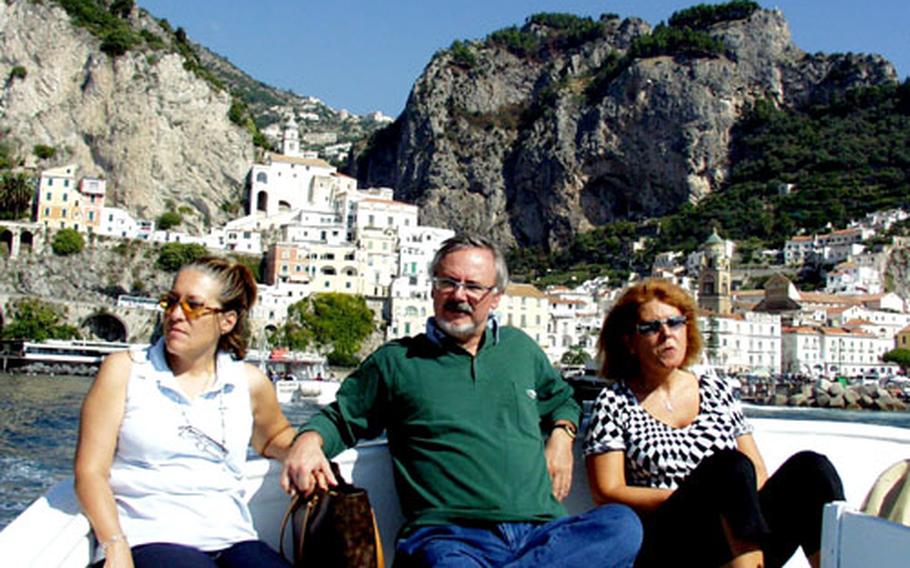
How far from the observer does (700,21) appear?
10025 cm

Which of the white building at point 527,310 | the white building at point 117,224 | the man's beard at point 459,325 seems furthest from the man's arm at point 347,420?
the white building at point 117,224

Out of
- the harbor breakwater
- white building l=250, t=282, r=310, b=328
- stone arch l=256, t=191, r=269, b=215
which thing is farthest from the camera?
stone arch l=256, t=191, r=269, b=215

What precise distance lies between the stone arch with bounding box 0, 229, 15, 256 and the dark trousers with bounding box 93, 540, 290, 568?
5177cm

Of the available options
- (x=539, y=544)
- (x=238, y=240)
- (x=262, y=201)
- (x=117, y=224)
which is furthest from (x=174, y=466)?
(x=262, y=201)

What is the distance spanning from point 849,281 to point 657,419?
246ft

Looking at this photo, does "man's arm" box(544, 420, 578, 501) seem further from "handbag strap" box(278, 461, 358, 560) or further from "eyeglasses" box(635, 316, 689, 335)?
"handbag strap" box(278, 461, 358, 560)

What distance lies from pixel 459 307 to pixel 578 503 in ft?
3.05

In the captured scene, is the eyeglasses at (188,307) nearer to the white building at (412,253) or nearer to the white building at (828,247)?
the white building at (412,253)

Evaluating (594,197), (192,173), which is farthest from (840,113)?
(192,173)

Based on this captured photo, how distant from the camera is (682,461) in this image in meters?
2.88

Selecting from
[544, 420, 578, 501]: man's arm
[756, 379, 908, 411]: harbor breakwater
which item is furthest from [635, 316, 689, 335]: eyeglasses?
[756, 379, 908, 411]: harbor breakwater

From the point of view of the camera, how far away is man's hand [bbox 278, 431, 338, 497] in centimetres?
243

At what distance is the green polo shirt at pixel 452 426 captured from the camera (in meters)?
2.64

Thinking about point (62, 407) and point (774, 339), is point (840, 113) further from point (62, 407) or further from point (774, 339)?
point (62, 407)
